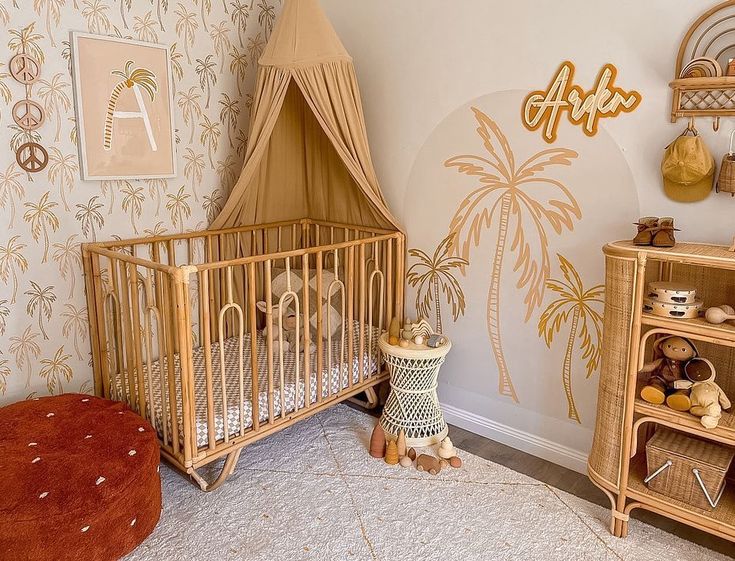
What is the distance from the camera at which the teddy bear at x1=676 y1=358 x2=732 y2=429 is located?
2025 millimetres

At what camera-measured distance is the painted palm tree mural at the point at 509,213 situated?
266cm

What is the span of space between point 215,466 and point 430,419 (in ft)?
3.31

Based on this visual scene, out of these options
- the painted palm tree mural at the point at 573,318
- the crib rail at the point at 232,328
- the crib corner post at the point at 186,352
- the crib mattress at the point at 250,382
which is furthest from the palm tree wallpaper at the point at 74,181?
the painted palm tree mural at the point at 573,318

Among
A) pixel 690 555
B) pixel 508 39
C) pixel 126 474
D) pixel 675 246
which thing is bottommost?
pixel 690 555

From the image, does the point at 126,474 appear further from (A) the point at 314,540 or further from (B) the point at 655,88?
(B) the point at 655,88

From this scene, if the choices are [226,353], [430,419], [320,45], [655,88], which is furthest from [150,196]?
[655,88]

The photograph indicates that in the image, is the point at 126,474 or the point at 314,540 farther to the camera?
the point at 314,540

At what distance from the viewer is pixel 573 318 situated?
268 centimetres

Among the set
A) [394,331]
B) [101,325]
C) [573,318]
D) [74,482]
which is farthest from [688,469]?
[101,325]

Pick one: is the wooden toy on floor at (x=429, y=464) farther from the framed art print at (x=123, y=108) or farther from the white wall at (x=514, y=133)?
the framed art print at (x=123, y=108)

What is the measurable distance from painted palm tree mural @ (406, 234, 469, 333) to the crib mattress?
0.33m

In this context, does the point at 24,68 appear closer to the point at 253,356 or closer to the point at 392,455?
the point at 253,356

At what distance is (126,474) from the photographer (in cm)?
207

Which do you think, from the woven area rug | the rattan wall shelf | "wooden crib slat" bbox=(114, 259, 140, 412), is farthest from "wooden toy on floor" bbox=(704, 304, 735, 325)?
"wooden crib slat" bbox=(114, 259, 140, 412)
